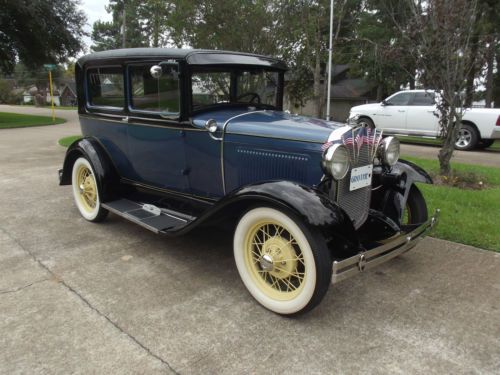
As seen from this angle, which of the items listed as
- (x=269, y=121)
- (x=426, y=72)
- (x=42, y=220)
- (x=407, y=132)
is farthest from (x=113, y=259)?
→ (x=407, y=132)

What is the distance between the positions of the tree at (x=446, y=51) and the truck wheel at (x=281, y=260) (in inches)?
185

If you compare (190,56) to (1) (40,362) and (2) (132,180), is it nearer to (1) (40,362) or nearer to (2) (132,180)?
(2) (132,180)

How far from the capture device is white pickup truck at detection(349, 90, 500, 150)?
11.2 metres

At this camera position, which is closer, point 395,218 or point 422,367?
point 422,367

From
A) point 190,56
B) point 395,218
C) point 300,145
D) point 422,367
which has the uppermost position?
point 190,56

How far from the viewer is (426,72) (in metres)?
6.48

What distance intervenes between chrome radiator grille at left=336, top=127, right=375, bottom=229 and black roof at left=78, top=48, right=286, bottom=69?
136 centimetres

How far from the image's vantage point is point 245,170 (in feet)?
10.8

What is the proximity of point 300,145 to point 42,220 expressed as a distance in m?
3.24

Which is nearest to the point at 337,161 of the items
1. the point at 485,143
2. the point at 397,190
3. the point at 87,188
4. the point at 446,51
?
the point at 397,190

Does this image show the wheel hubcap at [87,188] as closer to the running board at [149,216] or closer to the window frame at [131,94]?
the running board at [149,216]

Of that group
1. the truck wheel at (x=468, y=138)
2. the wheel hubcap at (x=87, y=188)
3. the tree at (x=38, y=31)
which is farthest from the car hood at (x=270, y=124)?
the tree at (x=38, y=31)

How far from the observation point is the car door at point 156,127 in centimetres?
362

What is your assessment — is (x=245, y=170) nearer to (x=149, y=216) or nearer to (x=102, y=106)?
(x=149, y=216)
